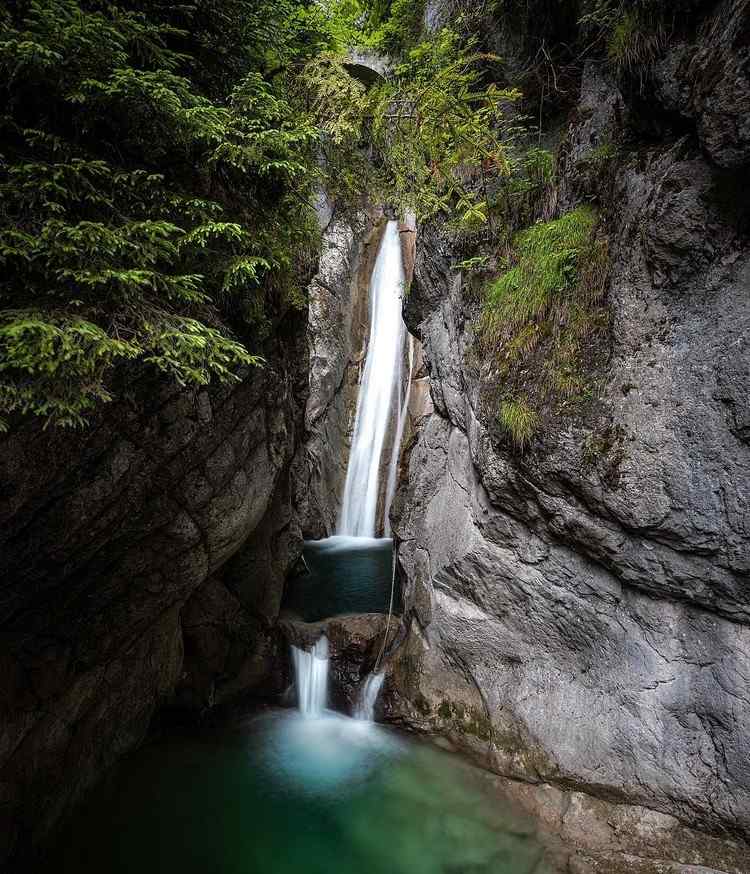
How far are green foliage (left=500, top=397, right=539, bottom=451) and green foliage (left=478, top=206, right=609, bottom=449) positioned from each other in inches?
0.4

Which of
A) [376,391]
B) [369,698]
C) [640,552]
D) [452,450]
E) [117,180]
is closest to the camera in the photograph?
[117,180]

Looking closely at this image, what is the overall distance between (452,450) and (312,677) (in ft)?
14.3

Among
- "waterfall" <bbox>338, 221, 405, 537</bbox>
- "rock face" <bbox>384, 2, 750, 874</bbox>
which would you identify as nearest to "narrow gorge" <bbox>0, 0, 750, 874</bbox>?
"rock face" <bbox>384, 2, 750, 874</bbox>

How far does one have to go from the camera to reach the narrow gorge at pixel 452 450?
12.3ft

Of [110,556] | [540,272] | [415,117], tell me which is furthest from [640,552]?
[110,556]

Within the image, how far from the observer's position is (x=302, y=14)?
567 centimetres

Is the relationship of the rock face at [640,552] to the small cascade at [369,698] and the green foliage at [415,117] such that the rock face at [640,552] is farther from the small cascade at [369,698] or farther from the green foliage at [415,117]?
the green foliage at [415,117]

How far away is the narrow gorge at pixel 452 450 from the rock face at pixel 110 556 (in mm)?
33

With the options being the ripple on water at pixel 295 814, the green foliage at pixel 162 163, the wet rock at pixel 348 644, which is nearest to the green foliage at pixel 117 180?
the green foliage at pixel 162 163

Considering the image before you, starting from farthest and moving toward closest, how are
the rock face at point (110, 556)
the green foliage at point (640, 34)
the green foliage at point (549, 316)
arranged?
the green foliage at point (549, 316) → the green foliage at point (640, 34) → the rock face at point (110, 556)

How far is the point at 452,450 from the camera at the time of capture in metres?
8.20

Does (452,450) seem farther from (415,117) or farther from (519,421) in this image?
(415,117)

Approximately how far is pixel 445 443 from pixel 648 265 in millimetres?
4302

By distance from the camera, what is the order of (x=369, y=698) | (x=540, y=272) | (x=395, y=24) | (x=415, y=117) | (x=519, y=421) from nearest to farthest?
(x=415, y=117) → (x=519, y=421) → (x=540, y=272) → (x=369, y=698) → (x=395, y=24)
